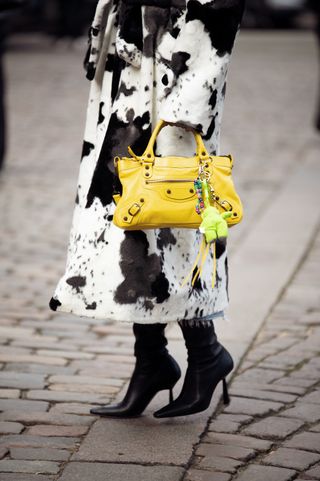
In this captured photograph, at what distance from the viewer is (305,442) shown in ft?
11.3

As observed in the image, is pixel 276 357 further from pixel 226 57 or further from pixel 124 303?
pixel 226 57

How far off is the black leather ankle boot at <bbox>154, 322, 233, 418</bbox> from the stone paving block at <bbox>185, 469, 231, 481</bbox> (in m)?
0.41

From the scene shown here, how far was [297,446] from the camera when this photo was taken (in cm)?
341

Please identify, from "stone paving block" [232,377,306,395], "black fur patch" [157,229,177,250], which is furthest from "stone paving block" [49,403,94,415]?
"black fur patch" [157,229,177,250]

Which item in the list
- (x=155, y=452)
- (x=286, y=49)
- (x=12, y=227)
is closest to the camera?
(x=155, y=452)

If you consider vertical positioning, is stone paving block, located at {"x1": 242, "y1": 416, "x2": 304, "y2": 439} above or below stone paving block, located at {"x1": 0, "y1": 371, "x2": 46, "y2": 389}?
above

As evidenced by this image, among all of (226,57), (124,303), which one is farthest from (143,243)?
(226,57)

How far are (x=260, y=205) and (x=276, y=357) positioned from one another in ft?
11.3

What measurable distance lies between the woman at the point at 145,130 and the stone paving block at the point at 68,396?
0.41m

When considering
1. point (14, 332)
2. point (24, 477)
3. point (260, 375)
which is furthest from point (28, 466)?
point (14, 332)

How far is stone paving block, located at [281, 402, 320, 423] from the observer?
3.67 metres

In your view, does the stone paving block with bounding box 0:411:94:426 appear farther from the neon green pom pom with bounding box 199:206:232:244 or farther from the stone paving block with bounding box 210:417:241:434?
the neon green pom pom with bounding box 199:206:232:244

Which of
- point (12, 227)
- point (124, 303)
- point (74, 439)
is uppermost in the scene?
point (124, 303)

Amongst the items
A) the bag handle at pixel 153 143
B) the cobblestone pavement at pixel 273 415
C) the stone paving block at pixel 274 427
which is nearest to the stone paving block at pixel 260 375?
the cobblestone pavement at pixel 273 415
